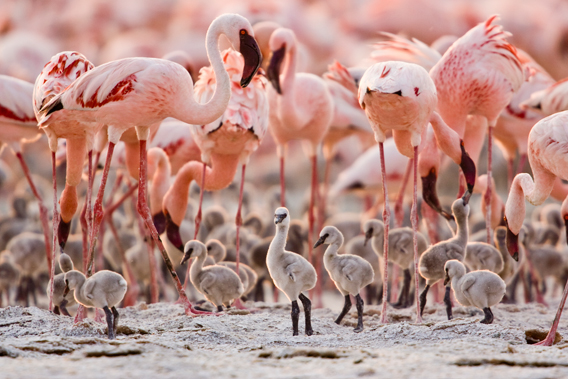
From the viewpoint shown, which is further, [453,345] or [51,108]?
[51,108]

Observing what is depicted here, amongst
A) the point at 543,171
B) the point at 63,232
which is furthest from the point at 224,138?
the point at 543,171

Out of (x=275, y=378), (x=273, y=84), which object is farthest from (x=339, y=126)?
(x=275, y=378)

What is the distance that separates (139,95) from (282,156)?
9.26ft

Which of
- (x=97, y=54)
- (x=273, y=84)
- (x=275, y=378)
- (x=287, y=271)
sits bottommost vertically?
(x=275, y=378)

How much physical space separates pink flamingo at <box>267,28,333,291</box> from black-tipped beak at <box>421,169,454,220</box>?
1336 millimetres

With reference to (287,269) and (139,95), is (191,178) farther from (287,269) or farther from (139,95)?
(287,269)

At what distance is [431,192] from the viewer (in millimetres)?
5809

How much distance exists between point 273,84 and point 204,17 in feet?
46.2

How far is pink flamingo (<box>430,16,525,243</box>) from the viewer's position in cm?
589

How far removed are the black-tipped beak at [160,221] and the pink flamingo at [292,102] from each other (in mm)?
1087

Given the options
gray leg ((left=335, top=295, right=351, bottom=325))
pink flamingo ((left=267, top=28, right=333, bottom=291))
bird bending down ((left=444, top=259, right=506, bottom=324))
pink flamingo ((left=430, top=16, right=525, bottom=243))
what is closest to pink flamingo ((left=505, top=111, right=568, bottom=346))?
bird bending down ((left=444, top=259, right=506, bottom=324))

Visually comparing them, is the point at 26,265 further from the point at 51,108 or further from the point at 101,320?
the point at 51,108

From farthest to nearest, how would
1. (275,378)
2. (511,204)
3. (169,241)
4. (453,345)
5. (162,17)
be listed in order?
(162,17) → (169,241) → (511,204) → (453,345) → (275,378)

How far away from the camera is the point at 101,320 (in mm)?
4977
